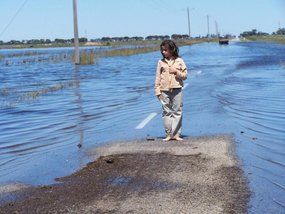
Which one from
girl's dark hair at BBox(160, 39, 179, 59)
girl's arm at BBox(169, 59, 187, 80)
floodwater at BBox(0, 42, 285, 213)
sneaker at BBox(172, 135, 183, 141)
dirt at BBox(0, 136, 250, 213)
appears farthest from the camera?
girl's arm at BBox(169, 59, 187, 80)

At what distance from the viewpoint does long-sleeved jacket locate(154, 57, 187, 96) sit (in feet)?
32.3

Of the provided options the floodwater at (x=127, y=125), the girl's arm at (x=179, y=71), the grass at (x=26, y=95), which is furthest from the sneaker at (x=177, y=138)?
the grass at (x=26, y=95)

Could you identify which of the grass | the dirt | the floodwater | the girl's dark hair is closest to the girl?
the girl's dark hair

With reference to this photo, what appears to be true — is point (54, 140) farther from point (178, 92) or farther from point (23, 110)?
point (23, 110)

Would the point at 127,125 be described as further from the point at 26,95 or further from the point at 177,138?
the point at 26,95

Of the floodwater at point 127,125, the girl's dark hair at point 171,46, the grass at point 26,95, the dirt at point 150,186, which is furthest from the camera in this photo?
the grass at point 26,95

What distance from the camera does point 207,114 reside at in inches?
525

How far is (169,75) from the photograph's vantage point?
32.7 feet

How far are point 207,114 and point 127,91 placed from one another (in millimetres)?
9293

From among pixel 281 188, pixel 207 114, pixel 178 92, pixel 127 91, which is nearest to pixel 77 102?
pixel 127 91

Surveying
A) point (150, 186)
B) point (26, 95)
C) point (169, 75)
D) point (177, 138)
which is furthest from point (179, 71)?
point (26, 95)

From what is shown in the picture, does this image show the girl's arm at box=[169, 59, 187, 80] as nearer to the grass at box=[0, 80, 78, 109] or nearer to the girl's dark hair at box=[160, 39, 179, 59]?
the girl's dark hair at box=[160, 39, 179, 59]

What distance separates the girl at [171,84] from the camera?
9.78 metres

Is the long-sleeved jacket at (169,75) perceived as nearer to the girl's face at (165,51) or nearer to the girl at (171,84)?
the girl at (171,84)
